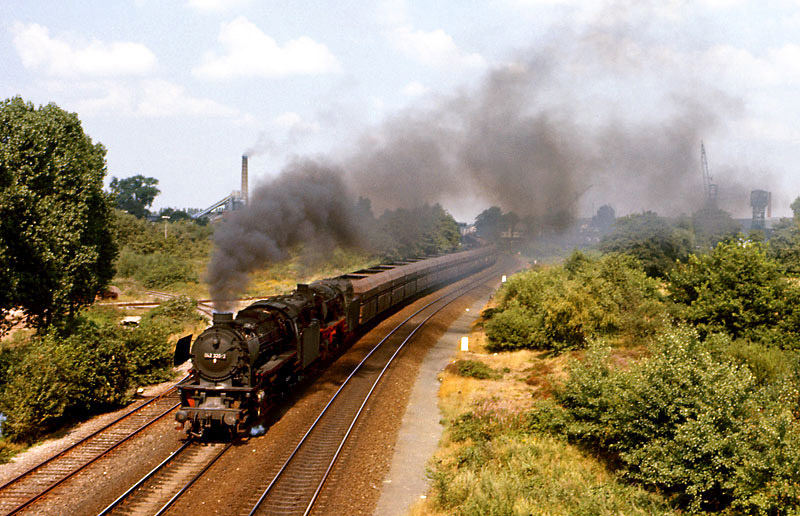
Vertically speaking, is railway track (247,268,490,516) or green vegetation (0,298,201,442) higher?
green vegetation (0,298,201,442)

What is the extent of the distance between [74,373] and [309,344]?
6.70m

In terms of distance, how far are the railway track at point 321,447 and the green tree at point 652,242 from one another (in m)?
24.0

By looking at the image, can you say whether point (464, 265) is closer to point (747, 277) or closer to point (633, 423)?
point (747, 277)

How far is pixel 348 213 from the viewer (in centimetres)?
2694

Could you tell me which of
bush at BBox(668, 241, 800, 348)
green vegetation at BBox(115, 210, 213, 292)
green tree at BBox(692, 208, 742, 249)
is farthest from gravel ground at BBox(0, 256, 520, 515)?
green tree at BBox(692, 208, 742, 249)

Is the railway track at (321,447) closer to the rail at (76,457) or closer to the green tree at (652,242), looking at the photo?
the rail at (76,457)

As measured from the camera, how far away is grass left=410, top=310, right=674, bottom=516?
9.45 m

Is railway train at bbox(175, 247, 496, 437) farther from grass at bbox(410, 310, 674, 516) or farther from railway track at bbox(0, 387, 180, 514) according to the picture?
grass at bbox(410, 310, 674, 516)

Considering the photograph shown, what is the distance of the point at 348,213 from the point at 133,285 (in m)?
30.8

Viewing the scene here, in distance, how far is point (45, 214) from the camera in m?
18.4

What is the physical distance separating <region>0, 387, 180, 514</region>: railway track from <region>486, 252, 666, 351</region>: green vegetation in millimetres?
15054

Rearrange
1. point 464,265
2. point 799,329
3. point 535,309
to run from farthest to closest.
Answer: point 464,265
point 535,309
point 799,329

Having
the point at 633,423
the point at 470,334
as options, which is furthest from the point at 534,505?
the point at 470,334

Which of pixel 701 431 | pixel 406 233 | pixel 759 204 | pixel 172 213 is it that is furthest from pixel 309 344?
pixel 172 213
